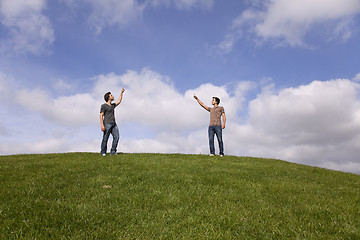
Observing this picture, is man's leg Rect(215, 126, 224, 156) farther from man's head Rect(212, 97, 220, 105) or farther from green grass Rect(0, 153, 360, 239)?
green grass Rect(0, 153, 360, 239)

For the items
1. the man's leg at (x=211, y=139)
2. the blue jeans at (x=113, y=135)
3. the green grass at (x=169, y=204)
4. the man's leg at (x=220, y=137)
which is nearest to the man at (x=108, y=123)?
the blue jeans at (x=113, y=135)

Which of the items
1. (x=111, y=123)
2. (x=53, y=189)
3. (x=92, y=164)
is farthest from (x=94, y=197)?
(x=111, y=123)

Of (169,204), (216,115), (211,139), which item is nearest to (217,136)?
(211,139)

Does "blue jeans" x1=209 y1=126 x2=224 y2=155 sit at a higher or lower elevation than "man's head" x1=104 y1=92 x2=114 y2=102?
lower

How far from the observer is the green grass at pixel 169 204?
19.6 ft

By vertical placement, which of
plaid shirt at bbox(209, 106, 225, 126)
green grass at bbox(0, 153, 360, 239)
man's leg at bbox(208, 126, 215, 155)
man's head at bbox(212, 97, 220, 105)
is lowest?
green grass at bbox(0, 153, 360, 239)

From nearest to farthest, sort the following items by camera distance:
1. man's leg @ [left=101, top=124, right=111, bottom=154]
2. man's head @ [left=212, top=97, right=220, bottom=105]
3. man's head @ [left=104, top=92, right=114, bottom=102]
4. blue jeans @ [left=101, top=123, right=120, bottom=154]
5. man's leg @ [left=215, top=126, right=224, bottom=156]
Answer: man's leg @ [left=101, top=124, right=111, bottom=154], blue jeans @ [left=101, top=123, right=120, bottom=154], man's head @ [left=104, top=92, right=114, bottom=102], man's leg @ [left=215, top=126, right=224, bottom=156], man's head @ [left=212, top=97, right=220, bottom=105]

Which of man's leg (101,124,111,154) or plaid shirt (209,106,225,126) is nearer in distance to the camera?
man's leg (101,124,111,154)

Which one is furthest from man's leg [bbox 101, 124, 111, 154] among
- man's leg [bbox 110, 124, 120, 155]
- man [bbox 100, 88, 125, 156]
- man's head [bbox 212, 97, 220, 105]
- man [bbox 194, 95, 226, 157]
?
man's head [bbox 212, 97, 220, 105]

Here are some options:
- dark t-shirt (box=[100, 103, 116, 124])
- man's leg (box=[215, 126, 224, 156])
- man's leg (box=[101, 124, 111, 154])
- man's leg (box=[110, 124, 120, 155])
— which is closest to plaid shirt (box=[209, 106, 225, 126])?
man's leg (box=[215, 126, 224, 156])

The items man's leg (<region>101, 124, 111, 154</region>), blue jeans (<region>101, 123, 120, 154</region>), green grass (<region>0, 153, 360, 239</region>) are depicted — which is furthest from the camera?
blue jeans (<region>101, 123, 120, 154</region>)

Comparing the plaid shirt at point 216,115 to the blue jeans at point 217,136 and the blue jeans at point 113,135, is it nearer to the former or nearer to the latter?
the blue jeans at point 217,136

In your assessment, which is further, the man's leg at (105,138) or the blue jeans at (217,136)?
the blue jeans at (217,136)

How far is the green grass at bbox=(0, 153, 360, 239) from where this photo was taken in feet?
19.6
